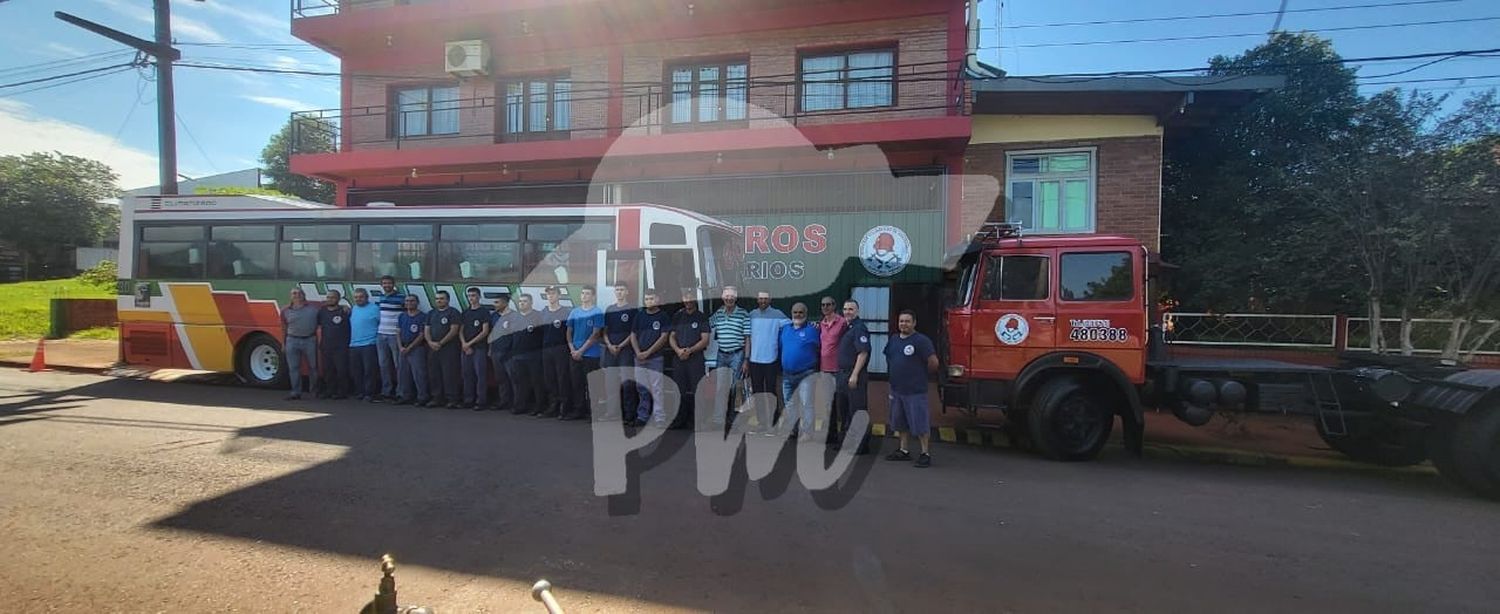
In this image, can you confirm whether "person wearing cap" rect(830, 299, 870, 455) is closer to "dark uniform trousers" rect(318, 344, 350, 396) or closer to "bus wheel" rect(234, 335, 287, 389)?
"dark uniform trousers" rect(318, 344, 350, 396)

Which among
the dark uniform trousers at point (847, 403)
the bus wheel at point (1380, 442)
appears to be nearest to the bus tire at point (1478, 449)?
the bus wheel at point (1380, 442)

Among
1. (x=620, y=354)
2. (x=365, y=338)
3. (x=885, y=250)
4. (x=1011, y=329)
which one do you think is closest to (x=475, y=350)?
(x=365, y=338)

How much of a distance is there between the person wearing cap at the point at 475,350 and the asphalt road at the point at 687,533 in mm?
2329

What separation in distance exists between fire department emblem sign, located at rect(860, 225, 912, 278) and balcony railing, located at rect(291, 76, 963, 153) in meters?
2.28

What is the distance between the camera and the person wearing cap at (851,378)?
7270 mm

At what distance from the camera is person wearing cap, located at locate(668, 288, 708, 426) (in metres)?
8.51

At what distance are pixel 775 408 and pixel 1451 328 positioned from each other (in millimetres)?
9130

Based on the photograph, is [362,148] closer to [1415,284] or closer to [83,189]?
[1415,284]

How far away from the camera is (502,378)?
9617 mm

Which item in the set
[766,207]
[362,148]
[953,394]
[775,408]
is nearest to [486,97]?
[362,148]

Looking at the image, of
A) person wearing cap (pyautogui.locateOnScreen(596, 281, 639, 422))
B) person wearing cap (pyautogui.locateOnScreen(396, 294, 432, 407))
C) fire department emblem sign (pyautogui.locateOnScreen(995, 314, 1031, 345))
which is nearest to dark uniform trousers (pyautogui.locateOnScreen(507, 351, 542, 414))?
person wearing cap (pyautogui.locateOnScreen(596, 281, 639, 422))

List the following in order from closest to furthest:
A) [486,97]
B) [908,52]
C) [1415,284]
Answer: [1415,284]
[908,52]
[486,97]

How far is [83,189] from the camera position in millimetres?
41250

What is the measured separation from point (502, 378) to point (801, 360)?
4337 mm
